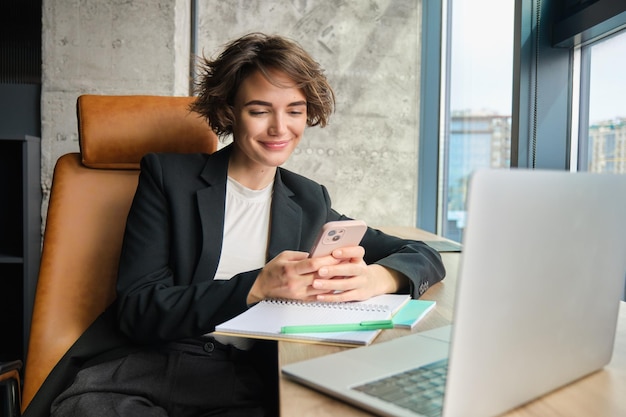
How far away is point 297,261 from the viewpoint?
1.03m

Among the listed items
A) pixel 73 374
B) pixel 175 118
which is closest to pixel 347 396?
pixel 73 374

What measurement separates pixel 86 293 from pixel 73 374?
0.28 metres

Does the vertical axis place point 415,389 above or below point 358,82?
below

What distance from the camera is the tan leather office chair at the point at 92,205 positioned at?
1.39 m

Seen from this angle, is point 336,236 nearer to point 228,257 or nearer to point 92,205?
point 228,257

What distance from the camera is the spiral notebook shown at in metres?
0.87

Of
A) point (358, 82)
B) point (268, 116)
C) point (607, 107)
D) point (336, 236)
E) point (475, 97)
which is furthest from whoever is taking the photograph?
point (358, 82)

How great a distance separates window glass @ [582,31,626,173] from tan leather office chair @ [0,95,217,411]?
3.66ft

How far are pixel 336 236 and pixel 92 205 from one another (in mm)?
810

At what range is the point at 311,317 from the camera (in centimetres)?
97

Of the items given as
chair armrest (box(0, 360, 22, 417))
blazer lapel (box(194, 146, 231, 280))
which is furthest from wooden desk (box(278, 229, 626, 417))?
chair armrest (box(0, 360, 22, 417))

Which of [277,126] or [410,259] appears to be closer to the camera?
[410,259]

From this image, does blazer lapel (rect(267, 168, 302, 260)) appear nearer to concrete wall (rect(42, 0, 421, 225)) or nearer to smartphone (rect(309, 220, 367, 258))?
smartphone (rect(309, 220, 367, 258))

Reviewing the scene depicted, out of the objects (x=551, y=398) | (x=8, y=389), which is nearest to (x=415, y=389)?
(x=551, y=398)
